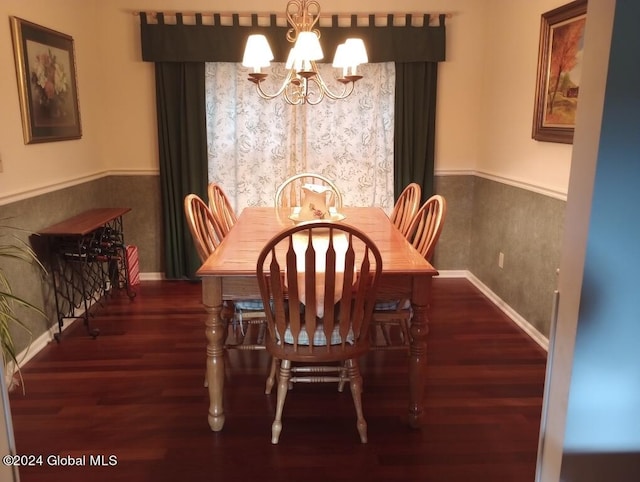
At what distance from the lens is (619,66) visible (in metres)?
0.97

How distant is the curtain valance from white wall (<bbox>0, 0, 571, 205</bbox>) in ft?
0.48

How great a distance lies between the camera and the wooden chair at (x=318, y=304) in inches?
74.2

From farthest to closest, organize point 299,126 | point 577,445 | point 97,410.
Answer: point 299,126, point 97,410, point 577,445

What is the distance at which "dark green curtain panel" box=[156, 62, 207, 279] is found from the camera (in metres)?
Answer: 4.04

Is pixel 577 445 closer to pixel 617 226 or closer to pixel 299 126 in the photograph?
pixel 617 226

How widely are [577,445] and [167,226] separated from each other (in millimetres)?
3651

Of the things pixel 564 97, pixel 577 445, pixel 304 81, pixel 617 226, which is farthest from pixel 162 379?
pixel 564 97

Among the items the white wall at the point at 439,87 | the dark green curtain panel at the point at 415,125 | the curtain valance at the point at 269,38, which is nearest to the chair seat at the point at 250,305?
the white wall at the point at 439,87

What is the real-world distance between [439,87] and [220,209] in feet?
7.28

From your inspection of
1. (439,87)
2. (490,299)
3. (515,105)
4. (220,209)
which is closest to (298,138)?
(439,87)

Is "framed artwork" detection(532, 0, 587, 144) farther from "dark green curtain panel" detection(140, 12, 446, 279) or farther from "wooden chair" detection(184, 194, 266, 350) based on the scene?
"wooden chair" detection(184, 194, 266, 350)

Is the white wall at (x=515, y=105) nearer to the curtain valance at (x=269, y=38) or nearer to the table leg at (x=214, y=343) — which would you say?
the curtain valance at (x=269, y=38)

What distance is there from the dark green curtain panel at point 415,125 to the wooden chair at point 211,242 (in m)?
1.88

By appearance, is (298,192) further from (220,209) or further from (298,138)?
(220,209)
